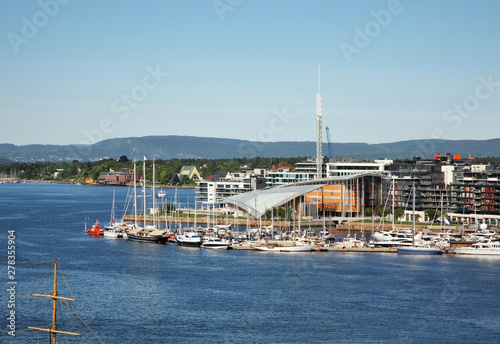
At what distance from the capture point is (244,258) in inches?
1476

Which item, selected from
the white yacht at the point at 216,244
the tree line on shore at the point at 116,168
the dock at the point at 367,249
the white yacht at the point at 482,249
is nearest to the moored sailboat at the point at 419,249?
the dock at the point at 367,249

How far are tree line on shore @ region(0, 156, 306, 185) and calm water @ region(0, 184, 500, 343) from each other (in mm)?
95965

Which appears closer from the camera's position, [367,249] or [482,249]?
[482,249]

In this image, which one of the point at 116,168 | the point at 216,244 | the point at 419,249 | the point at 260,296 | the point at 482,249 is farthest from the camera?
the point at 116,168

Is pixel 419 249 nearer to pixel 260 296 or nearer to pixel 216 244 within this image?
pixel 216 244

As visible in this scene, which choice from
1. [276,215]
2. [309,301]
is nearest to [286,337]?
[309,301]

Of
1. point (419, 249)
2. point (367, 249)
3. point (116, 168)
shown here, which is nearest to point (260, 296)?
point (367, 249)

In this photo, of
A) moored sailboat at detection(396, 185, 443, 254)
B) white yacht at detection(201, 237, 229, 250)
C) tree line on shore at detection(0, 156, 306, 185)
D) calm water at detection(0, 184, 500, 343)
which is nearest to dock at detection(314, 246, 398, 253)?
moored sailboat at detection(396, 185, 443, 254)

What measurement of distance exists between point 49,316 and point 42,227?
28.9 meters

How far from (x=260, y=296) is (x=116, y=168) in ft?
439

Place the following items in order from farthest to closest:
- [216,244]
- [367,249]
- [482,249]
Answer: [216,244], [367,249], [482,249]

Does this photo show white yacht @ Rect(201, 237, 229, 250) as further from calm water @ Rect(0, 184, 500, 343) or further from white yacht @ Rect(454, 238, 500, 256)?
white yacht @ Rect(454, 238, 500, 256)

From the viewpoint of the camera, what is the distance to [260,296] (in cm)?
2748

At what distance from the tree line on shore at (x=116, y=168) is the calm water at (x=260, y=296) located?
95965 mm
